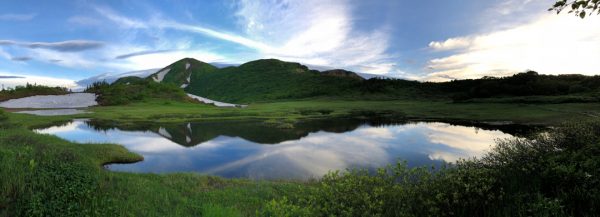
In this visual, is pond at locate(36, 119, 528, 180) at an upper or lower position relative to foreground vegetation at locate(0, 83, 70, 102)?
lower

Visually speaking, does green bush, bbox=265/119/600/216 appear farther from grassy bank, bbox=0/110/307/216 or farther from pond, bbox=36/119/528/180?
pond, bbox=36/119/528/180

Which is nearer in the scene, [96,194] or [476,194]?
[476,194]

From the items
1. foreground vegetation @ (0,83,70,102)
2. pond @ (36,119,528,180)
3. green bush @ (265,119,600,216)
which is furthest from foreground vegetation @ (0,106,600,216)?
foreground vegetation @ (0,83,70,102)

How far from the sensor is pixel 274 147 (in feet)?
128

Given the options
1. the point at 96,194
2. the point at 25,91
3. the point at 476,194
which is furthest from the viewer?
the point at 25,91

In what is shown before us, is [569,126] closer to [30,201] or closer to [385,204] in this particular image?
[385,204]

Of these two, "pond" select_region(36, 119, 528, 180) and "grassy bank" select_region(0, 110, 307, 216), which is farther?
"pond" select_region(36, 119, 528, 180)

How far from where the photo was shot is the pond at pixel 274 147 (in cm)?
2869

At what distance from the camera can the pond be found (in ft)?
94.1

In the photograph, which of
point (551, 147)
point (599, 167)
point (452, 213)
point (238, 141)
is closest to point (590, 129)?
point (551, 147)

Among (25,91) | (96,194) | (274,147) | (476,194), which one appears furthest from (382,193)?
(25,91)

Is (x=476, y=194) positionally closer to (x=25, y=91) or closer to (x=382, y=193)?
(x=382, y=193)

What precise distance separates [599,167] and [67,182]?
47.5 feet

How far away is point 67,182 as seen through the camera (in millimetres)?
10648
